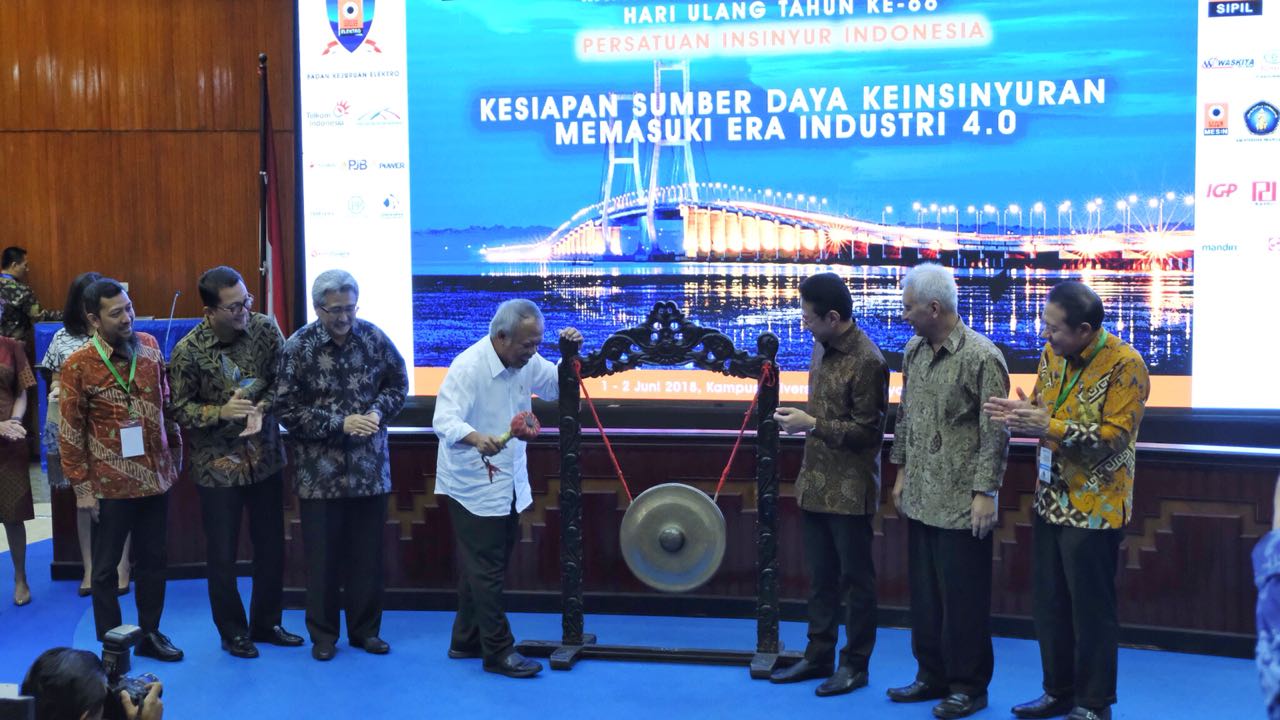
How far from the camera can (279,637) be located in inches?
174

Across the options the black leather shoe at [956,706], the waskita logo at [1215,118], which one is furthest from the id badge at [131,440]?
the waskita logo at [1215,118]

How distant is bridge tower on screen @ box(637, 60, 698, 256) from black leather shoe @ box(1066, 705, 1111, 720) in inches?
100

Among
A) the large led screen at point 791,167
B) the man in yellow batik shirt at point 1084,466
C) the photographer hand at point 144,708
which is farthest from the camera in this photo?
the large led screen at point 791,167

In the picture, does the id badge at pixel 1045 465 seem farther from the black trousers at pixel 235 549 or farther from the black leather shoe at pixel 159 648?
the black leather shoe at pixel 159 648

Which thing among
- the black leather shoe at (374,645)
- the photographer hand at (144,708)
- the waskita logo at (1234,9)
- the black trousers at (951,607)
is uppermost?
the waskita logo at (1234,9)

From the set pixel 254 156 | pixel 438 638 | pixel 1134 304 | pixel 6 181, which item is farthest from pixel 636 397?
pixel 6 181

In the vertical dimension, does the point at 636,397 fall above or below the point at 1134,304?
below

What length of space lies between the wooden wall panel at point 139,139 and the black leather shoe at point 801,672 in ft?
15.3

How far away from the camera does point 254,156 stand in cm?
762

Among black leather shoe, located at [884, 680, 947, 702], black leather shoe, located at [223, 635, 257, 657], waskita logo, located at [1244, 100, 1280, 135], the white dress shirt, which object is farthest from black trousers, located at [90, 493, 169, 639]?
waskita logo, located at [1244, 100, 1280, 135]

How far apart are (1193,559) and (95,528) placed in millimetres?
3961

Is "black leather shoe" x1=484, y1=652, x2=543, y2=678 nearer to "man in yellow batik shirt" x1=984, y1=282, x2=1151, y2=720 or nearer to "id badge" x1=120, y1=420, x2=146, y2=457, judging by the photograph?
"id badge" x1=120, y1=420, x2=146, y2=457

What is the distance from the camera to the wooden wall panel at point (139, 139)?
7.56 metres

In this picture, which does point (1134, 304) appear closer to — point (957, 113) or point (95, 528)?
point (957, 113)
